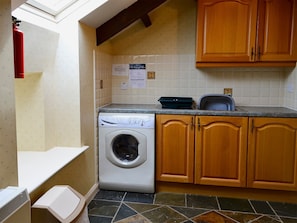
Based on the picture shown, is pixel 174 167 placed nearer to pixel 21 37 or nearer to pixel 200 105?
pixel 200 105

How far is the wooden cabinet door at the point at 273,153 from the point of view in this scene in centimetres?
259

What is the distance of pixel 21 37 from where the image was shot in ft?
5.14

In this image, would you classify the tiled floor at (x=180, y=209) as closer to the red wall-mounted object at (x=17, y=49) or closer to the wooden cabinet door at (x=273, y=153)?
the wooden cabinet door at (x=273, y=153)

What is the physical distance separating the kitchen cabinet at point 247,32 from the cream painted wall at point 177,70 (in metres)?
0.35

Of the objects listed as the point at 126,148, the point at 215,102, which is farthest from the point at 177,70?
the point at 126,148

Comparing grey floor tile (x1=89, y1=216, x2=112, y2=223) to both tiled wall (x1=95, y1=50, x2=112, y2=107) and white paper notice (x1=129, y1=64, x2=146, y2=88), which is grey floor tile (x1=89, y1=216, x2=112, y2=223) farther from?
white paper notice (x1=129, y1=64, x2=146, y2=88)

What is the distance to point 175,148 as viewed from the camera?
9.17 feet

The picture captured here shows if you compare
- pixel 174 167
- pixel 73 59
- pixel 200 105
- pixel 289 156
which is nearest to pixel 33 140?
pixel 73 59

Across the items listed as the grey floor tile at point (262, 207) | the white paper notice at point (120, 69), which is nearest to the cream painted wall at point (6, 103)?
the white paper notice at point (120, 69)

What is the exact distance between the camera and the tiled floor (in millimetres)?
2359

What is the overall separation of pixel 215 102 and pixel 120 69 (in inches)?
48.5

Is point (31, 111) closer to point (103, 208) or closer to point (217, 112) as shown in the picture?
point (103, 208)

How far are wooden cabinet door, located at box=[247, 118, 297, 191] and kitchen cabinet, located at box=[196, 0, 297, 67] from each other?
0.68 m

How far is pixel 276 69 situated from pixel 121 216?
2329mm
